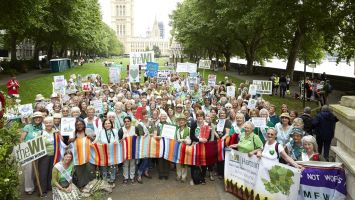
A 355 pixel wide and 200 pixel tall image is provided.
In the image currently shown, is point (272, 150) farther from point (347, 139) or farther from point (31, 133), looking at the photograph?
point (31, 133)

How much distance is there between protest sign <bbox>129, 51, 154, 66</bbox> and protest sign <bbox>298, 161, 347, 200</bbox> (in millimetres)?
13308

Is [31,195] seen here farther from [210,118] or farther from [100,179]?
[210,118]

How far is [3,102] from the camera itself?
313 inches

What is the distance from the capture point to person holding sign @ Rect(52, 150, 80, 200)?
296 inches

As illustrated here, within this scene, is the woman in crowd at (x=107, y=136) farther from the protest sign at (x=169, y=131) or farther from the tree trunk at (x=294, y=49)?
the tree trunk at (x=294, y=49)

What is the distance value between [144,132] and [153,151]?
56cm

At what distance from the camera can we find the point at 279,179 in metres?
7.59

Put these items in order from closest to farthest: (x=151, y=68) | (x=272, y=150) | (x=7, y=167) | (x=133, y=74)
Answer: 1. (x=7, y=167)
2. (x=272, y=150)
3. (x=133, y=74)
4. (x=151, y=68)

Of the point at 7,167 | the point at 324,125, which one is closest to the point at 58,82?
the point at 7,167

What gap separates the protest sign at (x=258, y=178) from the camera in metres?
7.40

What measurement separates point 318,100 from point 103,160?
57.3ft

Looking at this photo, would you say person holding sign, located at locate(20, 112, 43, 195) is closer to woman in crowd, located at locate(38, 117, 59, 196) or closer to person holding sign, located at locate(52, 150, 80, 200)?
woman in crowd, located at locate(38, 117, 59, 196)

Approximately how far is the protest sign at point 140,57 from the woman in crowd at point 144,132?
9335 millimetres

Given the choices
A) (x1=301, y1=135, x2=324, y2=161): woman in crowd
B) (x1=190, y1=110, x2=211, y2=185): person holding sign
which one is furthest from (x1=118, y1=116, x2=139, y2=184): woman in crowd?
(x1=301, y1=135, x2=324, y2=161): woman in crowd
